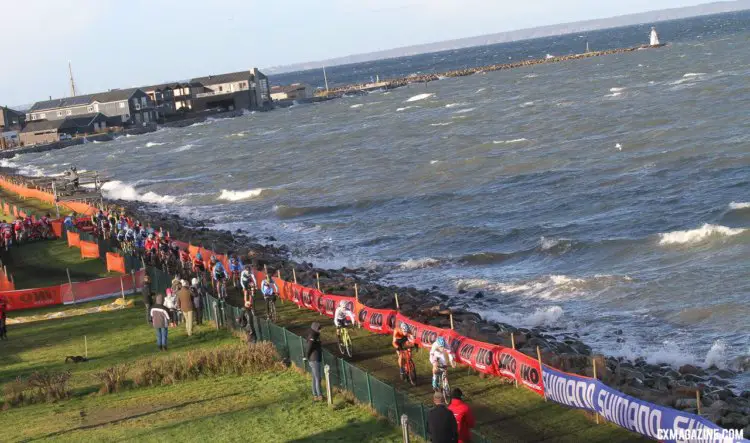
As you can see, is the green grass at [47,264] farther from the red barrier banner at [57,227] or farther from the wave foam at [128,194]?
the wave foam at [128,194]

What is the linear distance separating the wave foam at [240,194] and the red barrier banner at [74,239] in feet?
83.2

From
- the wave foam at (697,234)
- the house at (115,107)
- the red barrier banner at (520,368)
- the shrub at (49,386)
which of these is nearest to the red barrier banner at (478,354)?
the red barrier banner at (520,368)

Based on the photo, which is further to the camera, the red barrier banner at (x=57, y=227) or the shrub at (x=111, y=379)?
the red barrier banner at (x=57, y=227)

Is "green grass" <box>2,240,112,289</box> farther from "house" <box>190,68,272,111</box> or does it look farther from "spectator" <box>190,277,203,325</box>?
"house" <box>190,68,272,111</box>

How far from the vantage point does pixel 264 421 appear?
17.4m

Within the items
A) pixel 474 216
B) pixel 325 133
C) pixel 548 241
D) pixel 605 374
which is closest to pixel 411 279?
pixel 548 241

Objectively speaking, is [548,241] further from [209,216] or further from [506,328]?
[209,216]

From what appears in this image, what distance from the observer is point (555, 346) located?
24.6m

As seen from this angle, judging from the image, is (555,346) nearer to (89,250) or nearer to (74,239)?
(89,250)

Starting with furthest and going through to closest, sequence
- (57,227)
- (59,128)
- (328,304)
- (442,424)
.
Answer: (59,128)
(57,227)
(328,304)
(442,424)

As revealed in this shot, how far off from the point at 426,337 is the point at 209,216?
129ft

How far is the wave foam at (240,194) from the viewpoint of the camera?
6681 cm

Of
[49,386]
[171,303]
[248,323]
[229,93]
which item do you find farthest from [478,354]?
[229,93]

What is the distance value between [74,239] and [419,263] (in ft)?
46.9
